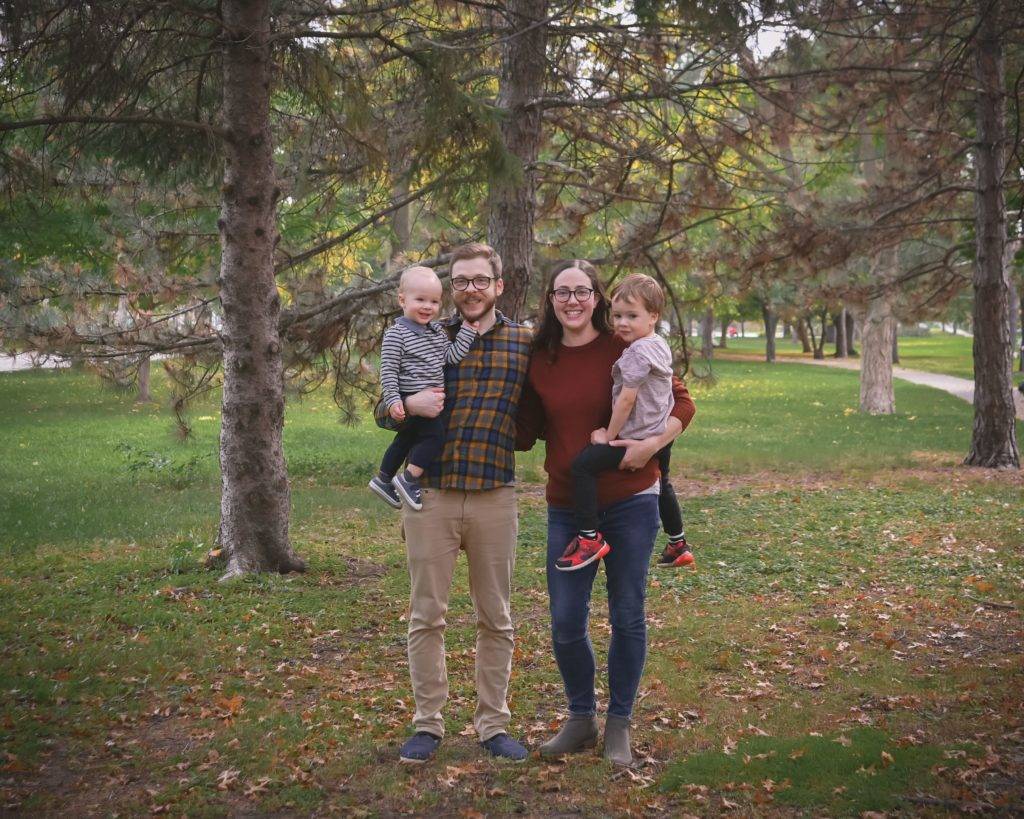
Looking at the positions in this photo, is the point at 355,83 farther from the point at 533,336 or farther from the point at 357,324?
the point at 533,336

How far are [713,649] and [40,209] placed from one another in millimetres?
10503

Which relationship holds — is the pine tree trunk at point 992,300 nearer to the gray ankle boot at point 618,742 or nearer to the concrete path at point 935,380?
the concrete path at point 935,380

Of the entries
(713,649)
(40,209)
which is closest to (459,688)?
(713,649)

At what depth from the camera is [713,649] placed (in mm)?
6469

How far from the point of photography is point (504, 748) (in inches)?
182

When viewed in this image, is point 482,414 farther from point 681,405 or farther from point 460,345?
point 681,405

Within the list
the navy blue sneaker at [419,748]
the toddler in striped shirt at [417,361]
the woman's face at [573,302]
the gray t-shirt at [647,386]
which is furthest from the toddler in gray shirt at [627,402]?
the navy blue sneaker at [419,748]

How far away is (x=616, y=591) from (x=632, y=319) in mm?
1143

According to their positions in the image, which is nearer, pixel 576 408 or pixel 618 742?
pixel 576 408

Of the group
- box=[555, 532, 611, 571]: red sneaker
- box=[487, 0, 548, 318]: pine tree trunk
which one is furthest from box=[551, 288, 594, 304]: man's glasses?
box=[487, 0, 548, 318]: pine tree trunk

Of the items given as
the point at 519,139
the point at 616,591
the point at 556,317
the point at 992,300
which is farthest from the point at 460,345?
the point at 992,300

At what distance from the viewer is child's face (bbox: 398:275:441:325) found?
4402 millimetres

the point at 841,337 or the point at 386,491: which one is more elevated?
the point at 841,337

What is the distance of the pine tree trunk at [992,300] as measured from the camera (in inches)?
556
